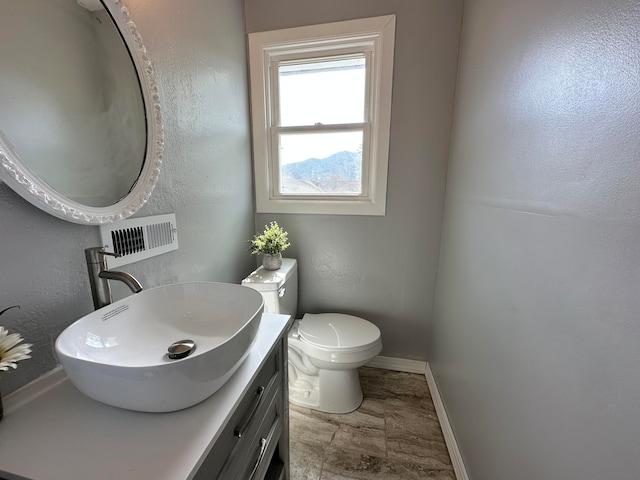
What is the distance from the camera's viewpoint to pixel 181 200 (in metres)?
1.13

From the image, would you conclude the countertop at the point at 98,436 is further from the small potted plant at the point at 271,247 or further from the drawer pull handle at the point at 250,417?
the small potted plant at the point at 271,247

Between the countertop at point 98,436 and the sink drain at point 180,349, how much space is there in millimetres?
151

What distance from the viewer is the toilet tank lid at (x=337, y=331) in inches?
→ 56.7

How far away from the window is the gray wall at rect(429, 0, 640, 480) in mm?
542

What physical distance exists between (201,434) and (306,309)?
1.42 meters

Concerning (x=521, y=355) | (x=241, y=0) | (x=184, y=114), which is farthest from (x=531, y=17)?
(x=241, y=0)

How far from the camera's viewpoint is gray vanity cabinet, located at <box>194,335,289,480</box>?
581 mm

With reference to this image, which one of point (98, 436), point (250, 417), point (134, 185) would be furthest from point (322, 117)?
point (98, 436)

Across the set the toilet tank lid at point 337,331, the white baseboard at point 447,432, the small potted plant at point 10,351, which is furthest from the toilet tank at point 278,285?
the white baseboard at point 447,432

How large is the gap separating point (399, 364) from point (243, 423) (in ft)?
4.79

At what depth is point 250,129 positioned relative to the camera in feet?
5.59

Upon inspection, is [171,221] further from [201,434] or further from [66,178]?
[201,434]

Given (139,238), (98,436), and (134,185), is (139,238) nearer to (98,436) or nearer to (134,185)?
(134,185)

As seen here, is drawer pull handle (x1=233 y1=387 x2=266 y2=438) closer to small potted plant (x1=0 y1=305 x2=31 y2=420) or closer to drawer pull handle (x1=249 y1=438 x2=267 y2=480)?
drawer pull handle (x1=249 y1=438 x2=267 y2=480)
